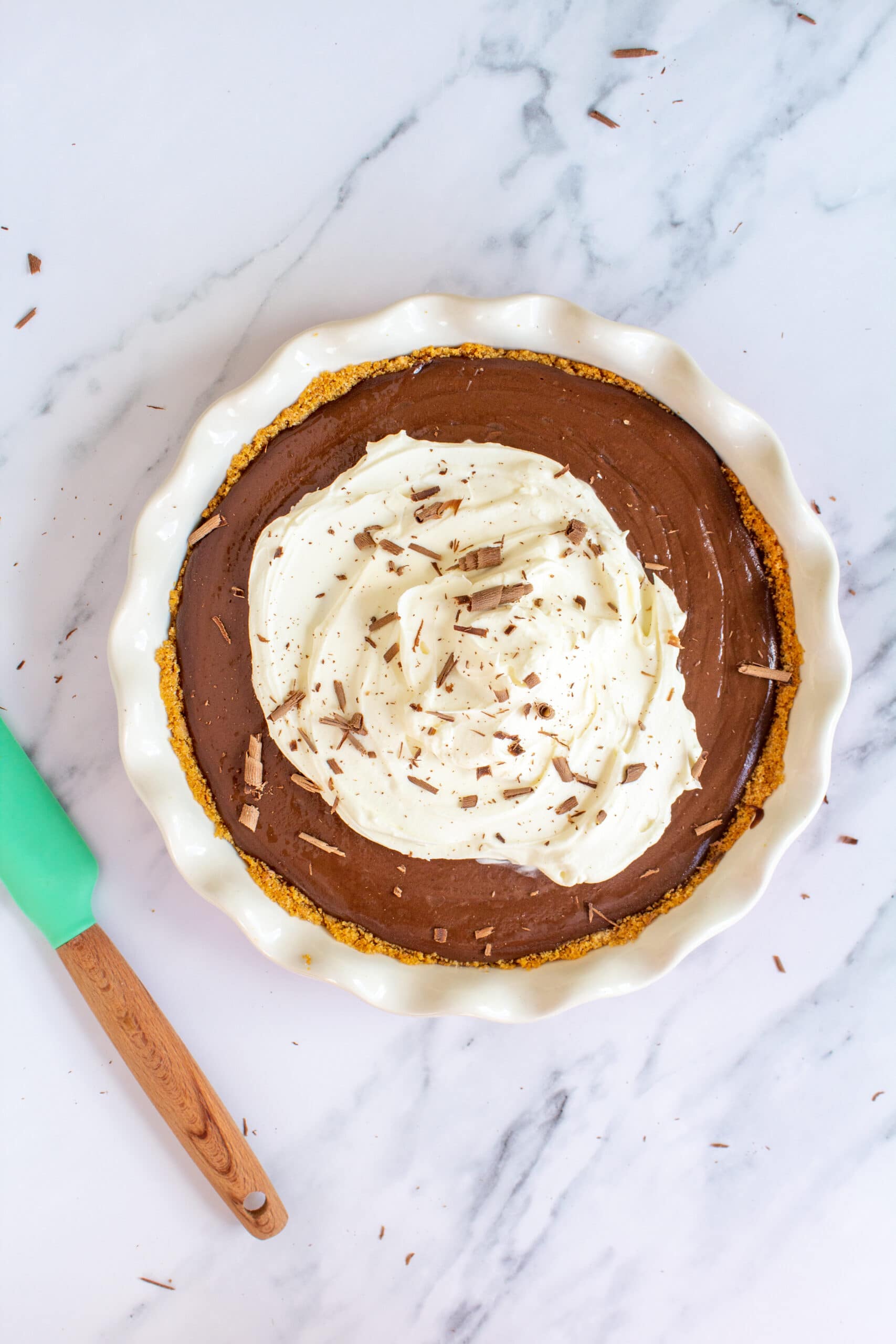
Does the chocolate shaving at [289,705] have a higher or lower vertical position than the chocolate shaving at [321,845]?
higher

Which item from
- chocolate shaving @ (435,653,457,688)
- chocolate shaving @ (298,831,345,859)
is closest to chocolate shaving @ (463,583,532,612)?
chocolate shaving @ (435,653,457,688)

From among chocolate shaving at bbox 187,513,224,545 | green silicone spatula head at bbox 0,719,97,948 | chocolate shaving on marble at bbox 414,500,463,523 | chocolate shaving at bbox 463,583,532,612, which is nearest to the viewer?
chocolate shaving at bbox 463,583,532,612

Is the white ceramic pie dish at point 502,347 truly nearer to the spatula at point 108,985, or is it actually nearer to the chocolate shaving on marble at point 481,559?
the spatula at point 108,985

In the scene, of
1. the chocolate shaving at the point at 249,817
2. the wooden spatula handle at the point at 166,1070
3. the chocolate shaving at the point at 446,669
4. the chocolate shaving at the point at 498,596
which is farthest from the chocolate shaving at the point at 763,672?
the wooden spatula handle at the point at 166,1070

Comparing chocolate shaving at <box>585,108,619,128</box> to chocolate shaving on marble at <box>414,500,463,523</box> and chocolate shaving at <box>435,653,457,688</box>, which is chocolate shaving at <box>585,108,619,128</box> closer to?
chocolate shaving on marble at <box>414,500,463,523</box>

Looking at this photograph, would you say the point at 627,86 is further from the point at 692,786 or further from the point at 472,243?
the point at 692,786

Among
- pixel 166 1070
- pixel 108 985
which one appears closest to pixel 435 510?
pixel 108 985
